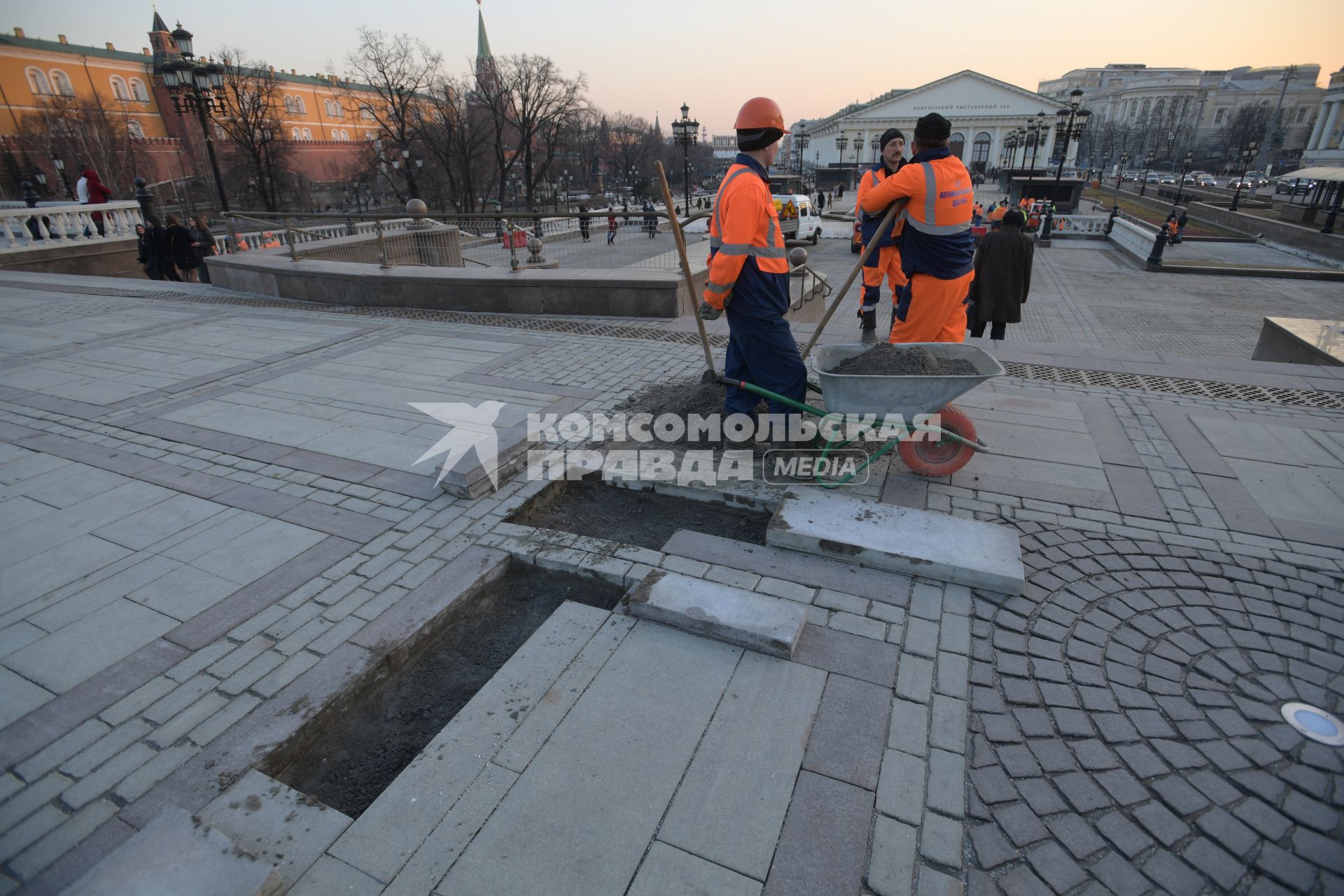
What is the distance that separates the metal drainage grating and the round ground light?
4093 millimetres

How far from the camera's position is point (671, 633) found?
120 inches

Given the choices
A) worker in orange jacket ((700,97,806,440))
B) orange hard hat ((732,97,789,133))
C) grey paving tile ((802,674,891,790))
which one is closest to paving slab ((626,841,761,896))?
grey paving tile ((802,674,891,790))

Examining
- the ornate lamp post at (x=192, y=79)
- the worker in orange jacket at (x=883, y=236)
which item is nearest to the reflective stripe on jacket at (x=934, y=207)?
the worker in orange jacket at (x=883, y=236)

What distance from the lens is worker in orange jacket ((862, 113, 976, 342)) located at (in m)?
4.39

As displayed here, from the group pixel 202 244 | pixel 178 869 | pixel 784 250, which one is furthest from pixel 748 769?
pixel 202 244

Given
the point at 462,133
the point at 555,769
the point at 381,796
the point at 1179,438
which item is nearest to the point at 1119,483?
the point at 1179,438

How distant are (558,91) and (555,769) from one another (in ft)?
154

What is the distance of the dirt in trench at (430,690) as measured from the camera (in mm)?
2494

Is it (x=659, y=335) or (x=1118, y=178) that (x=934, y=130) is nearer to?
(x=659, y=335)

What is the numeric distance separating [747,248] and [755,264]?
135mm

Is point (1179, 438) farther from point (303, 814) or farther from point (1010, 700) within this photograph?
point (303, 814)

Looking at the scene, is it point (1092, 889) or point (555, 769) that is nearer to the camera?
point (1092, 889)

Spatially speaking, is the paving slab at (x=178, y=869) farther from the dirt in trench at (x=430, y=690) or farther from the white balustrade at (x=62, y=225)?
the white balustrade at (x=62, y=225)

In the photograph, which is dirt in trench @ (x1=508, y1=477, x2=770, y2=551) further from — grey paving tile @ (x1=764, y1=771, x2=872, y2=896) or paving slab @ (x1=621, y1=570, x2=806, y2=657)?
grey paving tile @ (x1=764, y1=771, x2=872, y2=896)
